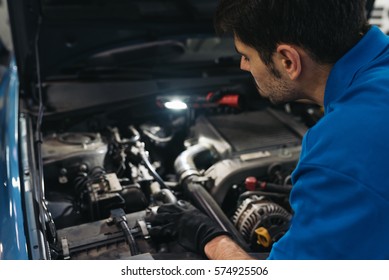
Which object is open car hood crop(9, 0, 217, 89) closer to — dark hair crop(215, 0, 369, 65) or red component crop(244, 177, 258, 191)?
red component crop(244, 177, 258, 191)

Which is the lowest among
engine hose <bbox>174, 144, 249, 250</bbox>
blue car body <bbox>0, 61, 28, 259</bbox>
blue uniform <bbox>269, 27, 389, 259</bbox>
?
engine hose <bbox>174, 144, 249, 250</bbox>

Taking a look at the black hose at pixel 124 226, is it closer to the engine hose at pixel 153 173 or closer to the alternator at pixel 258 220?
the engine hose at pixel 153 173

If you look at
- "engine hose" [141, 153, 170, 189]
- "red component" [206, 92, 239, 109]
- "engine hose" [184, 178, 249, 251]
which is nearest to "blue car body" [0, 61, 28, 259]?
"engine hose" [141, 153, 170, 189]

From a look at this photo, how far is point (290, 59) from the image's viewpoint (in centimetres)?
93

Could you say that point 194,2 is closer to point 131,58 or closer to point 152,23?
point 152,23

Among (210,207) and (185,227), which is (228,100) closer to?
(210,207)

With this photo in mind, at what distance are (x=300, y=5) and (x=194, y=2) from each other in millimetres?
1041

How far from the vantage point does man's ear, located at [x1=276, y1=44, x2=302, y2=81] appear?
91cm

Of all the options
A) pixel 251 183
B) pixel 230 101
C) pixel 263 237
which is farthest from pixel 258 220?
pixel 230 101

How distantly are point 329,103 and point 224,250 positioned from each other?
451mm

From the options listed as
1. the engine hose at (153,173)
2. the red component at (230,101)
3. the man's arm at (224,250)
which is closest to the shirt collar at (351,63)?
the man's arm at (224,250)

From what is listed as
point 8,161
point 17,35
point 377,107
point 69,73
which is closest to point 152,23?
point 69,73

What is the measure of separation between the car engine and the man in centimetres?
25

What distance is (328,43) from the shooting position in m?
0.90
